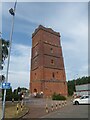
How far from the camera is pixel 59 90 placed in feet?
245

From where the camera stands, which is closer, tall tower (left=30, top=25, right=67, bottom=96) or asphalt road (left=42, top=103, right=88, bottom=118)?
asphalt road (left=42, top=103, right=88, bottom=118)

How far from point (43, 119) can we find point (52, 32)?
6136cm

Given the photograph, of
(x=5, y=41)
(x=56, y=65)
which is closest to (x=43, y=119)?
(x=5, y=41)

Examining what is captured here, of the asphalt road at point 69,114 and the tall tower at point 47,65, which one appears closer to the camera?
the asphalt road at point 69,114

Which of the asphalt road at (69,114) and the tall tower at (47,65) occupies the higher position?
the tall tower at (47,65)

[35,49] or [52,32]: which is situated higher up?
[52,32]

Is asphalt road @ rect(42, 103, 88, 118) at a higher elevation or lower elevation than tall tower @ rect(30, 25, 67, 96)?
lower

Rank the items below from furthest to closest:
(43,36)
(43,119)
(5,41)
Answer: (43,36), (5,41), (43,119)

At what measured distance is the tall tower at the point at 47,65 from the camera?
7244 cm

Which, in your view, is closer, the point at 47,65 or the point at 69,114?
the point at 69,114

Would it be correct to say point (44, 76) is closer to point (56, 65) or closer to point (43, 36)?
point (56, 65)

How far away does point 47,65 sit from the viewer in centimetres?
7425

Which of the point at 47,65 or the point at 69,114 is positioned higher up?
the point at 47,65

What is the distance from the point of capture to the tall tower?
72.4 meters
